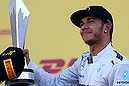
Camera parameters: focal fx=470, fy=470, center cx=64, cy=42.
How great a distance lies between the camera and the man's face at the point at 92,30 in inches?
89.8

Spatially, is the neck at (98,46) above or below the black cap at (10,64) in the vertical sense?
below

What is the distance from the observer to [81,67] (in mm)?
2373

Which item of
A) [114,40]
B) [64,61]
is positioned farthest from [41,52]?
[114,40]

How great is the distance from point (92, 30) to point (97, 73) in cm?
22

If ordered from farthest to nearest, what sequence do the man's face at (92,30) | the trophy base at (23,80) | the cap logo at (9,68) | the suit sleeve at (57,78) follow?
the suit sleeve at (57,78) < the man's face at (92,30) < the trophy base at (23,80) < the cap logo at (9,68)

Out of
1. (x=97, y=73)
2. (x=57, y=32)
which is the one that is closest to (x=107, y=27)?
(x=97, y=73)

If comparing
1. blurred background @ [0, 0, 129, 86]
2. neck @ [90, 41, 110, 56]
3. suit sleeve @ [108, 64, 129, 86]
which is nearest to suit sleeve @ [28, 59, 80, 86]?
neck @ [90, 41, 110, 56]

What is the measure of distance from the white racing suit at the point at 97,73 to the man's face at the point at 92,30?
7cm

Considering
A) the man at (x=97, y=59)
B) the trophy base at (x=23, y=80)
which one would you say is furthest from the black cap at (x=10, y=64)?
the man at (x=97, y=59)

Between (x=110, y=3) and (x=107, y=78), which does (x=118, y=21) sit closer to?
(x=110, y=3)

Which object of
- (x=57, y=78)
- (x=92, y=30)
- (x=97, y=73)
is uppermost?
(x=92, y=30)

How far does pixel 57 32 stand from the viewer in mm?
3336

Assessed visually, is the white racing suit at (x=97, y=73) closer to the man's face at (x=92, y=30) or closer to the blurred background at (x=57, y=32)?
the man's face at (x=92, y=30)

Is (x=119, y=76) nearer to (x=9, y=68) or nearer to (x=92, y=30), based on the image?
(x=92, y=30)
